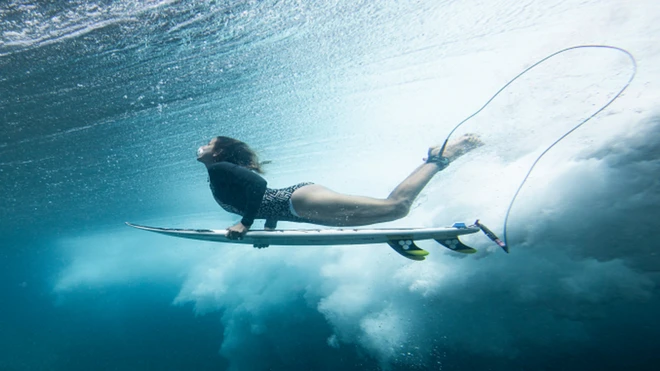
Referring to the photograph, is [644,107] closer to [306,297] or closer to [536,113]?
[536,113]

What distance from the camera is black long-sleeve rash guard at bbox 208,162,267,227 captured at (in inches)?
114

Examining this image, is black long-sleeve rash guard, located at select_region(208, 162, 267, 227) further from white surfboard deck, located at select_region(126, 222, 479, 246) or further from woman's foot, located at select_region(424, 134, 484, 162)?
woman's foot, located at select_region(424, 134, 484, 162)

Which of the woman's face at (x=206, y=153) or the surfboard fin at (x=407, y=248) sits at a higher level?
the woman's face at (x=206, y=153)

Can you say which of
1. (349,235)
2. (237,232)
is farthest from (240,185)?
(349,235)

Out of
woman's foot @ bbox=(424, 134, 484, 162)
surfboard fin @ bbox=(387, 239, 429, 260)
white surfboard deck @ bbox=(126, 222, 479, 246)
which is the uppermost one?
woman's foot @ bbox=(424, 134, 484, 162)

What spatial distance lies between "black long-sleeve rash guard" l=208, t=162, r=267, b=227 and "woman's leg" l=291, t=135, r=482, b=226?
2.02 feet

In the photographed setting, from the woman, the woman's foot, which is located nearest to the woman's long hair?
the woman

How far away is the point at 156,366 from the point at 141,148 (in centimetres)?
2137

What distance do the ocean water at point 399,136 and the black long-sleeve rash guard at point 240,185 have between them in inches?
150

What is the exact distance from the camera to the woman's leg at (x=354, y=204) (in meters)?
3.24

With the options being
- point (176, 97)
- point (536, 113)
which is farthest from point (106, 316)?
point (536, 113)

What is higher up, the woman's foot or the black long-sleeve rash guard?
the black long-sleeve rash guard

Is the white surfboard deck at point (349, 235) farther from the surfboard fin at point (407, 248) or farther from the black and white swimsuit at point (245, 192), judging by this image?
the black and white swimsuit at point (245, 192)

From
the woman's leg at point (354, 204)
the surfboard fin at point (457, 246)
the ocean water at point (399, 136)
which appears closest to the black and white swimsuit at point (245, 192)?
the woman's leg at point (354, 204)
